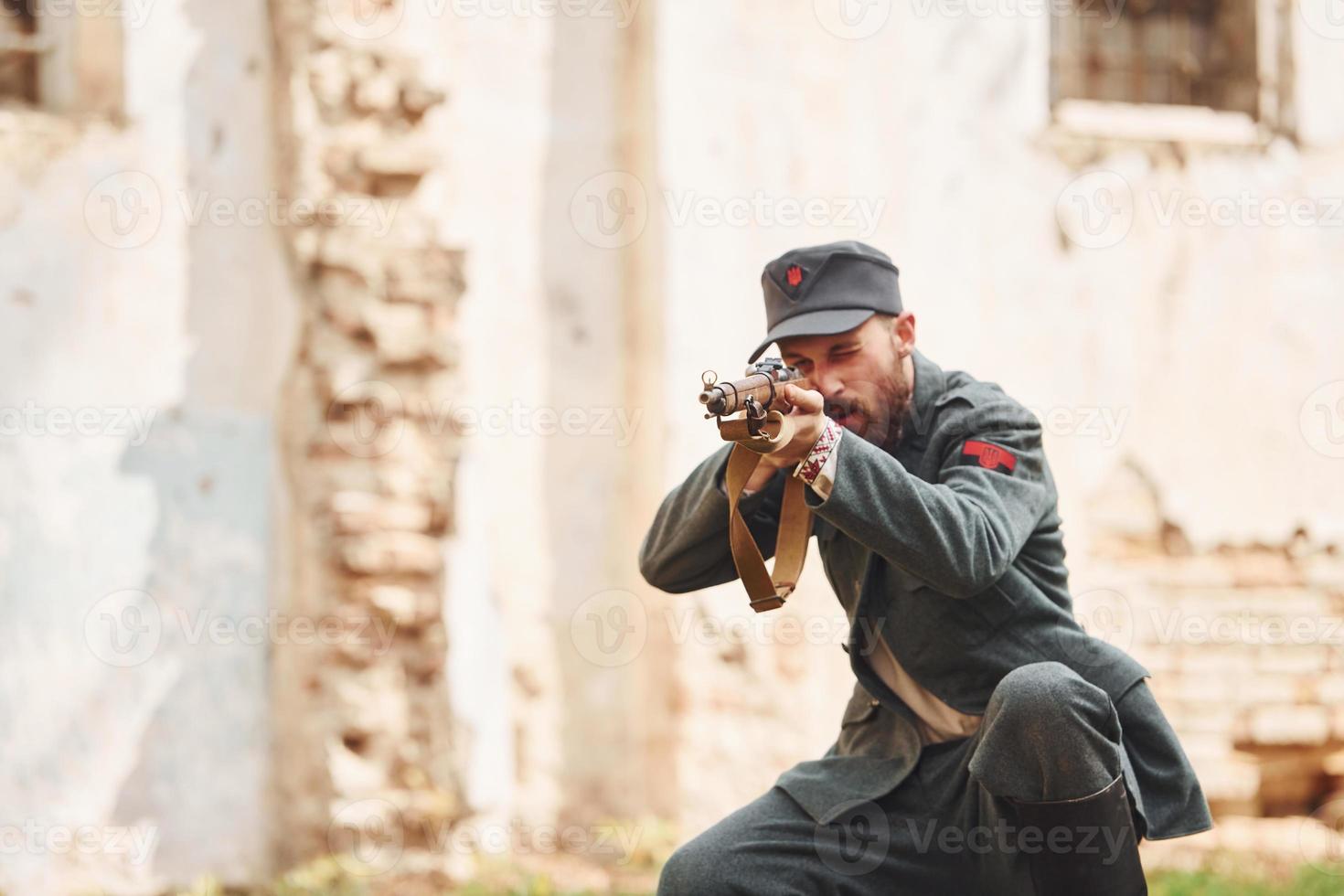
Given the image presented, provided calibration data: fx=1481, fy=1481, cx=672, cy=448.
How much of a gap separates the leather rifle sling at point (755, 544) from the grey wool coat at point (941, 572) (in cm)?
8

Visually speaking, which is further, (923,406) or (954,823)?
(923,406)

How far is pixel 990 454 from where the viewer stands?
9.71 ft

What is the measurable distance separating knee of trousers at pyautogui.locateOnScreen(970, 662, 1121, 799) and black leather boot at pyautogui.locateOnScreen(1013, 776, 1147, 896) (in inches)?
1.0

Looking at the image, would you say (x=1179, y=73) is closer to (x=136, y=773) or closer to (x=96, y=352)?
(x=96, y=352)

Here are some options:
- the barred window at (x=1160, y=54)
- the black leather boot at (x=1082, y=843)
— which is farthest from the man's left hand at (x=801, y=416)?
the barred window at (x=1160, y=54)

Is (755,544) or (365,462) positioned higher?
(365,462)

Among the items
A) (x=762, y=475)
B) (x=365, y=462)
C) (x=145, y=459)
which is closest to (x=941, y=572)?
(x=762, y=475)

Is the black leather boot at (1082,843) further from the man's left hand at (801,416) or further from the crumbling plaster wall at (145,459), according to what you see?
the crumbling plaster wall at (145,459)

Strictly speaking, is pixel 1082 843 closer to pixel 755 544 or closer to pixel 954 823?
pixel 954 823

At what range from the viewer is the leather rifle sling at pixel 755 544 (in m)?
2.97

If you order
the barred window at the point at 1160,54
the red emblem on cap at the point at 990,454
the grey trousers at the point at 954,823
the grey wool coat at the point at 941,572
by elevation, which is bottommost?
the grey trousers at the point at 954,823

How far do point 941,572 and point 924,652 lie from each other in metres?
0.33

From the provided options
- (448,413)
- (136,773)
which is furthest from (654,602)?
(136,773)

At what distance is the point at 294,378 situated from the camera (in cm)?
562
